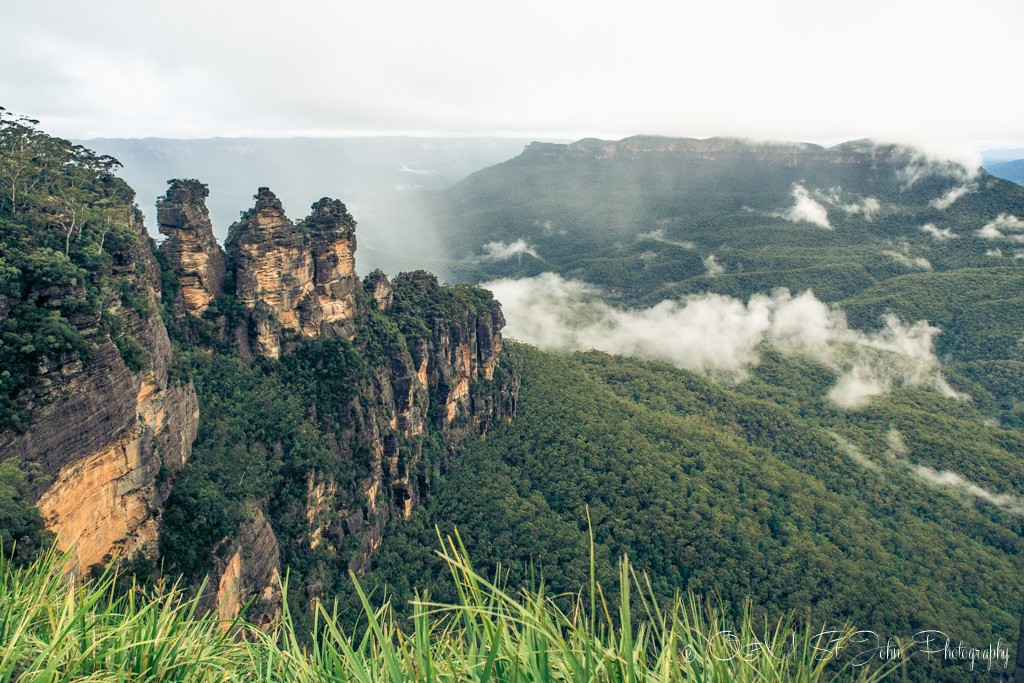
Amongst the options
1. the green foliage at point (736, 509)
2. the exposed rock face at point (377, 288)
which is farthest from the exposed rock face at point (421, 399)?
the green foliage at point (736, 509)

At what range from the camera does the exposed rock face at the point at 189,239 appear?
2564 cm

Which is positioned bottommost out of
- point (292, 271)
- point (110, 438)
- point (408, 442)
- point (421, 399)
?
point (408, 442)

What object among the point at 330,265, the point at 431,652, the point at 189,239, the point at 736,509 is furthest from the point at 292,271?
the point at 736,509

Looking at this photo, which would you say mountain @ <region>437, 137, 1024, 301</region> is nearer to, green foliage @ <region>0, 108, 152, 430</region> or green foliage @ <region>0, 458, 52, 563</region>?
green foliage @ <region>0, 108, 152, 430</region>

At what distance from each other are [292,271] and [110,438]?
50.6 ft

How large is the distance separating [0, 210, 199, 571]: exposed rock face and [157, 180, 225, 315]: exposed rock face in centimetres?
526

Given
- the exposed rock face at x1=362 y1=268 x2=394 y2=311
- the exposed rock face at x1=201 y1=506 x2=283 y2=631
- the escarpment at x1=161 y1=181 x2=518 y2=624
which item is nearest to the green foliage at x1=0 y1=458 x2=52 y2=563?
the escarpment at x1=161 y1=181 x2=518 y2=624

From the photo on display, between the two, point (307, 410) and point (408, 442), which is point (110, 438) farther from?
point (408, 442)

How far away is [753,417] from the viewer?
52281 millimetres

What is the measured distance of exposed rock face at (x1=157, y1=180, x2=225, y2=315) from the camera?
2564 cm

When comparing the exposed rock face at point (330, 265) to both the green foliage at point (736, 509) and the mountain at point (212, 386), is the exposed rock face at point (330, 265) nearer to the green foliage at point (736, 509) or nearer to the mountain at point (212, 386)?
the mountain at point (212, 386)

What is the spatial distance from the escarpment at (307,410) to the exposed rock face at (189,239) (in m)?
0.22

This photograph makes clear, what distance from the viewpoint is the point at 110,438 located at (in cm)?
1605

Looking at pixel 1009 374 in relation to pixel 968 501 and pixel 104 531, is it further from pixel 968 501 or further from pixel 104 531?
pixel 104 531
